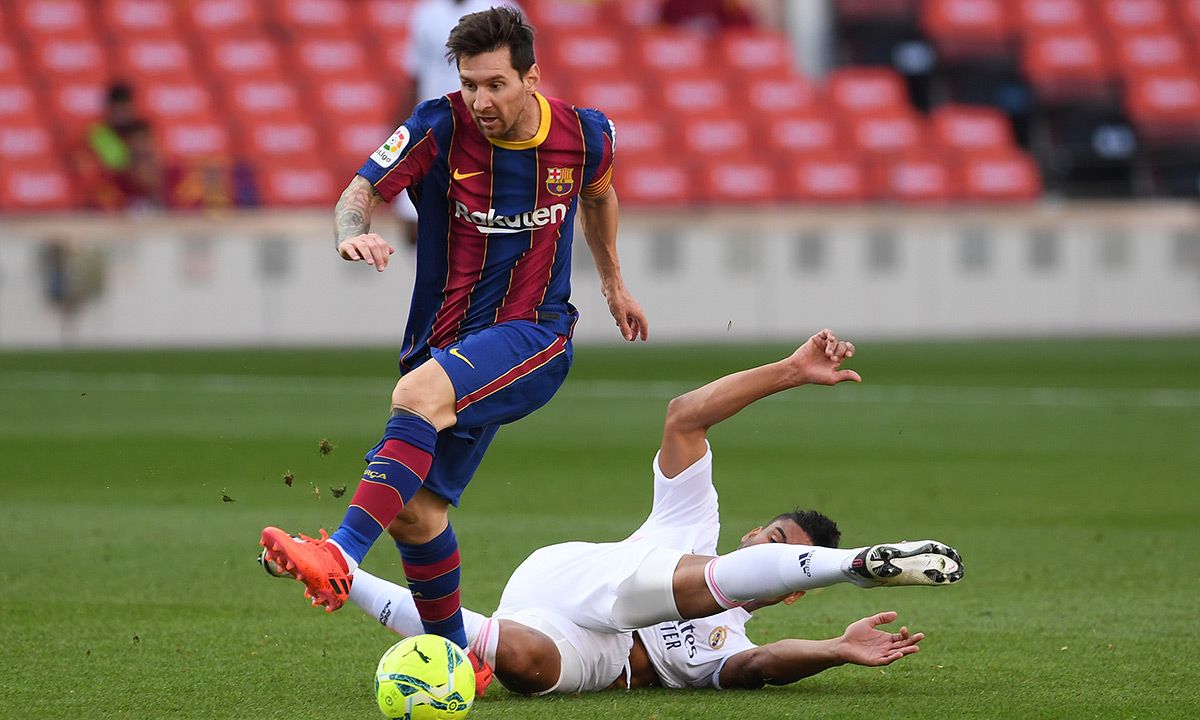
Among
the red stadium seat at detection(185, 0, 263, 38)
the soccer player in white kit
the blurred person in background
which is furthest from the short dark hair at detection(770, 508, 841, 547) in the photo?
the red stadium seat at detection(185, 0, 263, 38)

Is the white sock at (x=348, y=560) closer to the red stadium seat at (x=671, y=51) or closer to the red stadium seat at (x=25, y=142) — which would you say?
the red stadium seat at (x=25, y=142)

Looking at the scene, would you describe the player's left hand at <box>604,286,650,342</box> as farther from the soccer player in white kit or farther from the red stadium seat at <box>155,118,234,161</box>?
the red stadium seat at <box>155,118,234,161</box>

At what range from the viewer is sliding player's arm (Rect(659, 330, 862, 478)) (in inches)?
198

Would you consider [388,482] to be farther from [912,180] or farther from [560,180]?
[912,180]

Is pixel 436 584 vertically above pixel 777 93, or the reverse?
pixel 436 584

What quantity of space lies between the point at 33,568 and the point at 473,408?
2.97m

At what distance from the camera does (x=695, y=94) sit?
894 inches

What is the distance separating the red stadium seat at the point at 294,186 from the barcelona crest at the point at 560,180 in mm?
14575

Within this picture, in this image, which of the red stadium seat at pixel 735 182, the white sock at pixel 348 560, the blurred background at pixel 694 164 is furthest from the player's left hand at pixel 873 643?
the red stadium seat at pixel 735 182

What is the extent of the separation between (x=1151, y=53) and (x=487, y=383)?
70.8ft

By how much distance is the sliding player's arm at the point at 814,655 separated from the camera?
4.89 metres

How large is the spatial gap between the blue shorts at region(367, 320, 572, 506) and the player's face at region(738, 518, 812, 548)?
710 millimetres

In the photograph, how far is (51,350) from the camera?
18.1 metres

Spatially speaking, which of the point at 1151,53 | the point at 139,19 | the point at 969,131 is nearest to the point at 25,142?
the point at 139,19
